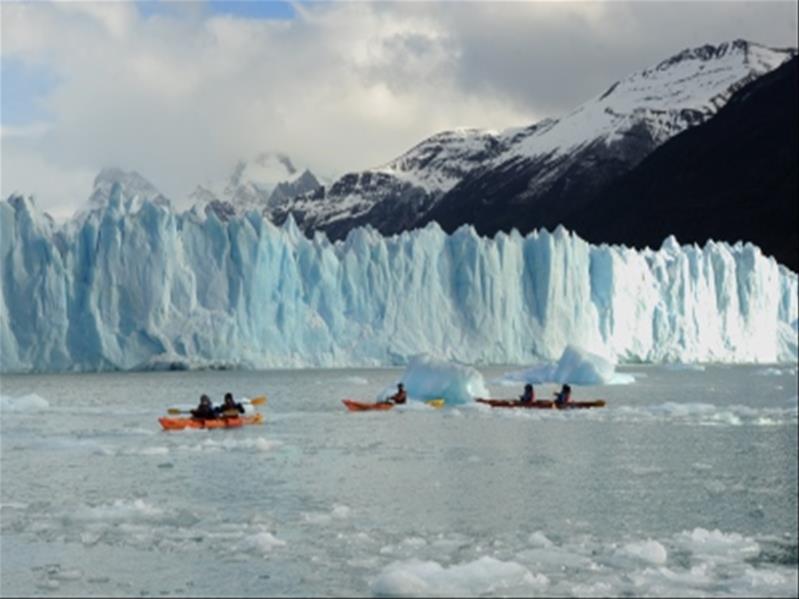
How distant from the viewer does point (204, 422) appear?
3048cm

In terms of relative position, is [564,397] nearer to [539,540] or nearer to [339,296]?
[539,540]

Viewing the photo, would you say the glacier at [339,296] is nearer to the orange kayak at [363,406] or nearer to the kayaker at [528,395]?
the kayaker at [528,395]

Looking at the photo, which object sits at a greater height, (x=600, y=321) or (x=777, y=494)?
(x=600, y=321)

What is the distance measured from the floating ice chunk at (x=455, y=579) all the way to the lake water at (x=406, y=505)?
24 millimetres

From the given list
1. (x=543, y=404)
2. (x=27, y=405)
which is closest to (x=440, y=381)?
(x=543, y=404)

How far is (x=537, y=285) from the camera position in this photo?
2436 inches

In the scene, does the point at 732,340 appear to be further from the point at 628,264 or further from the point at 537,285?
the point at 537,285

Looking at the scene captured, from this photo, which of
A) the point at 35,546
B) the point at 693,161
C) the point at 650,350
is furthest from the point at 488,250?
the point at 693,161

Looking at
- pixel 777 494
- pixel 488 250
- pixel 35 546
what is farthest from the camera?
pixel 488 250

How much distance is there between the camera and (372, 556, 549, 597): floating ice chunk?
12211 millimetres

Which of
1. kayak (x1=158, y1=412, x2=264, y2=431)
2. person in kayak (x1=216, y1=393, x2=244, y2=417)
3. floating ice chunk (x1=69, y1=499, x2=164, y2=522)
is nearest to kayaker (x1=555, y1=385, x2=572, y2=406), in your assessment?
kayak (x1=158, y1=412, x2=264, y2=431)

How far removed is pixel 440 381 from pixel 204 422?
968 centimetres

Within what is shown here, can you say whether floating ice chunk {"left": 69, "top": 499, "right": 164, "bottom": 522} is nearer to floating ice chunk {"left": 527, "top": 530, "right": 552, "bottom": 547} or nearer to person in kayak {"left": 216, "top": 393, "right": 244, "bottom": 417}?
floating ice chunk {"left": 527, "top": 530, "right": 552, "bottom": 547}

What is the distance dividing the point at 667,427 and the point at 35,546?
18410 millimetres
